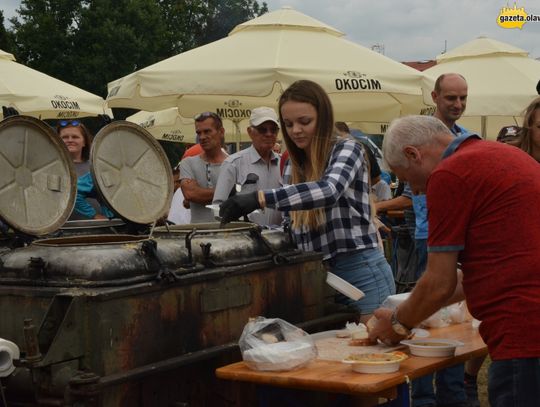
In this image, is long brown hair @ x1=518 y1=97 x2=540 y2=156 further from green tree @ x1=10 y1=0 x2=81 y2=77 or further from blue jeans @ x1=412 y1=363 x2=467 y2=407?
green tree @ x1=10 y1=0 x2=81 y2=77

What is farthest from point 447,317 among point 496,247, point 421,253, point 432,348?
point 421,253

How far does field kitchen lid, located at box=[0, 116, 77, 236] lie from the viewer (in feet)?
12.9

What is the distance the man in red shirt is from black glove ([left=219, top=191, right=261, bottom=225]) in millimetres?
1080

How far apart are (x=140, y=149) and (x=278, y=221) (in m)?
1.28

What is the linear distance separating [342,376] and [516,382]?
0.65 m

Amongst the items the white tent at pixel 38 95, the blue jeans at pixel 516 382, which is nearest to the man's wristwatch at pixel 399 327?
the blue jeans at pixel 516 382

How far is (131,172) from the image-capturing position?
14.9ft

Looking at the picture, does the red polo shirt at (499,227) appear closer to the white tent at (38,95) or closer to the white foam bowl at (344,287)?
the white foam bowl at (344,287)

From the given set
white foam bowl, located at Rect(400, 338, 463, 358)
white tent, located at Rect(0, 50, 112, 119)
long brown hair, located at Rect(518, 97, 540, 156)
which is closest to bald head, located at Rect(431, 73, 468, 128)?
A: long brown hair, located at Rect(518, 97, 540, 156)

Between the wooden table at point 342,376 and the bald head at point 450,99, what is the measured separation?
119 inches

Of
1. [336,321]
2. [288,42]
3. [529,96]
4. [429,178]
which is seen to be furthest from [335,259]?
[529,96]

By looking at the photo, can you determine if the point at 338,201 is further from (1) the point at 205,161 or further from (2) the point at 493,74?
(2) the point at 493,74

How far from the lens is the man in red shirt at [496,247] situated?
3.01 metres

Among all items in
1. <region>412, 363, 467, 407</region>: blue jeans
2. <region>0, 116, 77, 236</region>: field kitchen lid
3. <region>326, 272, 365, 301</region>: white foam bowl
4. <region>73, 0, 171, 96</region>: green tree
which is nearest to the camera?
<region>0, 116, 77, 236</region>: field kitchen lid
